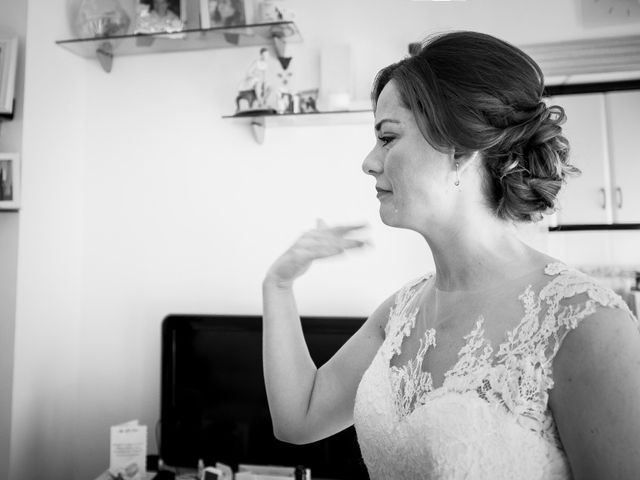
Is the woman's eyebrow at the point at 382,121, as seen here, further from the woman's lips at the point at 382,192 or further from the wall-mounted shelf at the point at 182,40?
the wall-mounted shelf at the point at 182,40

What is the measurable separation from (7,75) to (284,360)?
1.91 meters

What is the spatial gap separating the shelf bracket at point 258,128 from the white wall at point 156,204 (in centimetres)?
4

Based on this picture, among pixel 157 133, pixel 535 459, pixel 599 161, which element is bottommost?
pixel 535 459

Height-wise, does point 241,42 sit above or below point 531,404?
above

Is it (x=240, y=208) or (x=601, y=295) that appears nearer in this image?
(x=601, y=295)

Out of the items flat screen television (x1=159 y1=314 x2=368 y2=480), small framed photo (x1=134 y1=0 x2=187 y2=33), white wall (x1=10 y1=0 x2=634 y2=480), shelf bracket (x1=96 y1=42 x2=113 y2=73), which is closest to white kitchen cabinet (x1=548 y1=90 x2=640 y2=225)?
white wall (x1=10 y1=0 x2=634 y2=480)

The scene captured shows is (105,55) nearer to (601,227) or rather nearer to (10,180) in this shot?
(10,180)

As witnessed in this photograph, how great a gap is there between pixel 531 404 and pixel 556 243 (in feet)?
5.64

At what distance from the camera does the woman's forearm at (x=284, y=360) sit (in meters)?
1.05

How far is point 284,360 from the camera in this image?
1.05 metres

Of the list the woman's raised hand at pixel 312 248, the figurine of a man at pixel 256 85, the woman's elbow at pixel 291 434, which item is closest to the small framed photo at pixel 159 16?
the figurine of a man at pixel 256 85

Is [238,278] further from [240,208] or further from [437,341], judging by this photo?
[437,341]

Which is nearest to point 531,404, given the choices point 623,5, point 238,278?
point 238,278

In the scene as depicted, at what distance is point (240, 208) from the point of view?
89.2 inches
